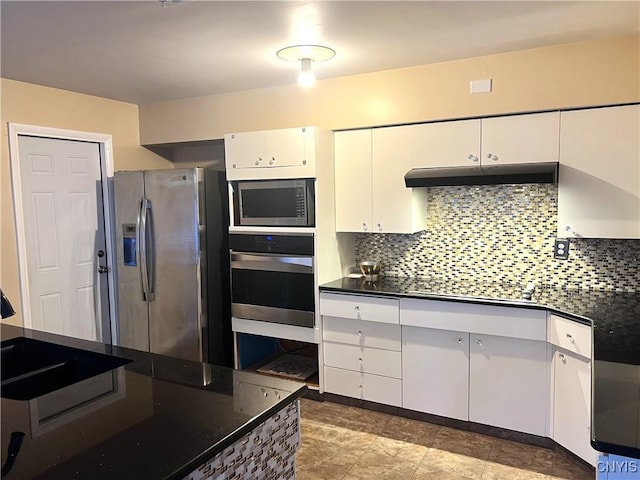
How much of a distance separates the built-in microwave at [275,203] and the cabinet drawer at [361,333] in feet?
2.39

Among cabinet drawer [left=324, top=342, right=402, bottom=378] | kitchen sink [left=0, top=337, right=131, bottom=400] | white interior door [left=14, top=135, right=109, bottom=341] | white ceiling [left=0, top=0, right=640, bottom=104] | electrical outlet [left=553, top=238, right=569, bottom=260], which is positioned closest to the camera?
kitchen sink [left=0, top=337, right=131, bottom=400]

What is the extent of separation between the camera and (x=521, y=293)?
299cm

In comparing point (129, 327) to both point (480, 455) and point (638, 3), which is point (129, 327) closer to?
point (480, 455)

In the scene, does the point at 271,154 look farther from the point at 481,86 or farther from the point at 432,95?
the point at 481,86

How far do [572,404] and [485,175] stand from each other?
53.2 inches

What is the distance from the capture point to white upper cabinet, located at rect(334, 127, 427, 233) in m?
3.31

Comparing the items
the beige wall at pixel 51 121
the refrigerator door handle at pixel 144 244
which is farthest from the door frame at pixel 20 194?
the refrigerator door handle at pixel 144 244

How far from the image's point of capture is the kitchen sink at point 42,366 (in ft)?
5.35

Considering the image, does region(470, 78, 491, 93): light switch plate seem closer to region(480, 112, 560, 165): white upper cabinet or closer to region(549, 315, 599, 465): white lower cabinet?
region(480, 112, 560, 165): white upper cabinet

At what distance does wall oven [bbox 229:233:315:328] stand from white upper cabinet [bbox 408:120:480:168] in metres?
0.95

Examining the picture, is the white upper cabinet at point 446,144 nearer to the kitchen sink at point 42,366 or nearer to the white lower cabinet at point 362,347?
the white lower cabinet at point 362,347

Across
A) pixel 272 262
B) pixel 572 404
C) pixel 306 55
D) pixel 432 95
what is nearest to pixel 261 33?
pixel 306 55

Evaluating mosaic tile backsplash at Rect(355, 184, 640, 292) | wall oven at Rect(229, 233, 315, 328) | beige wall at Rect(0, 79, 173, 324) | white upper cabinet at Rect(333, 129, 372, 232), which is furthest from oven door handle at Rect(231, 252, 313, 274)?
beige wall at Rect(0, 79, 173, 324)

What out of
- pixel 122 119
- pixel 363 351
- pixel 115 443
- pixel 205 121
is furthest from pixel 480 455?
pixel 122 119
